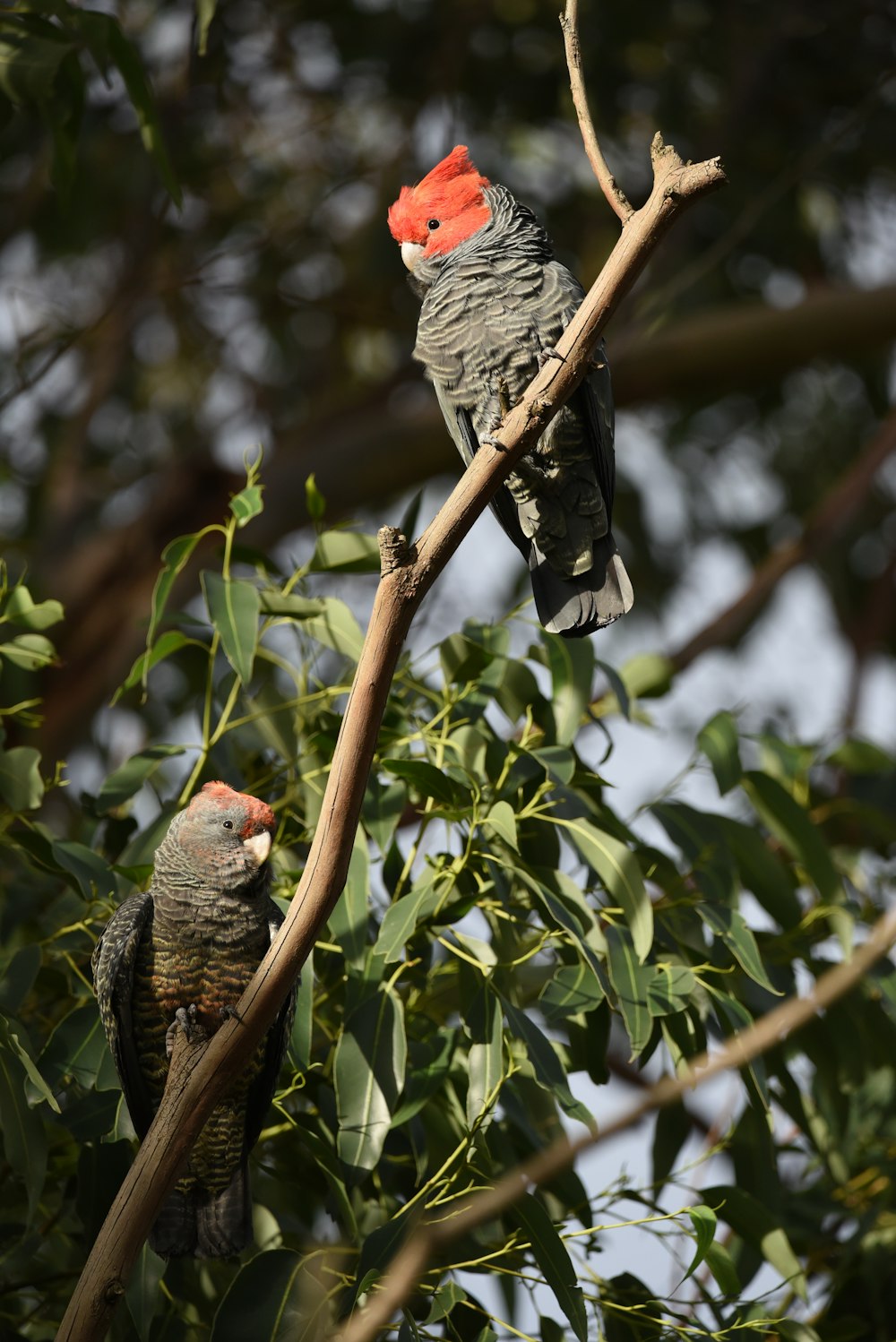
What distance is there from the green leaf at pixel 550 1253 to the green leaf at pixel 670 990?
33 centimetres

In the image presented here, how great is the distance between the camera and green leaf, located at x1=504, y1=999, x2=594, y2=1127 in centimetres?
183

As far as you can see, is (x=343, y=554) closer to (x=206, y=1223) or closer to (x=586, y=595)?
(x=586, y=595)

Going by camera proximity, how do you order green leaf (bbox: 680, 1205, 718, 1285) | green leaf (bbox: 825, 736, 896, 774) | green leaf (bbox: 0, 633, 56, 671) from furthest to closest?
green leaf (bbox: 825, 736, 896, 774), green leaf (bbox: 0, 633, 56, 671), green leaf (bbox: 680, 1205, 718, 1285)

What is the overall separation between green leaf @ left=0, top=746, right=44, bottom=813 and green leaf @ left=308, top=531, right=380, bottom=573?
0.56 m

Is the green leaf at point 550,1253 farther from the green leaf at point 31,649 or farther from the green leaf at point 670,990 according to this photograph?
→ the green leaf at point 31,649

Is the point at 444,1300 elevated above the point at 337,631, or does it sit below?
below

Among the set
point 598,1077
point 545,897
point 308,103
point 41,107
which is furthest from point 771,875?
point 308,103

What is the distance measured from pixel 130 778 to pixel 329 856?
76 centimetres

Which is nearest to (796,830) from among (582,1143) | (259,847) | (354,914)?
(354,914)

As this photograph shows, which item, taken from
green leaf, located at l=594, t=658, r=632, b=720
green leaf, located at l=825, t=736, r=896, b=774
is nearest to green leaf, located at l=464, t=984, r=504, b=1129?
green leaf, located at l=594, t=658, r=632, b=720

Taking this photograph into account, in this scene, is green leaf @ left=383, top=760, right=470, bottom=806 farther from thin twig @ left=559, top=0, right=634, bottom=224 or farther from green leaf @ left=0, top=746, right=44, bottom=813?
thin twig @ left=559, top=0, right=634, bottom=224

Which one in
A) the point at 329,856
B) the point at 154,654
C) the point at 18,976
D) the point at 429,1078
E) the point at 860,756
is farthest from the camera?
→ the point at 860,756

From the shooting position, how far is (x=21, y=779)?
6.66ft

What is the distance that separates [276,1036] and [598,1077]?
564mm
